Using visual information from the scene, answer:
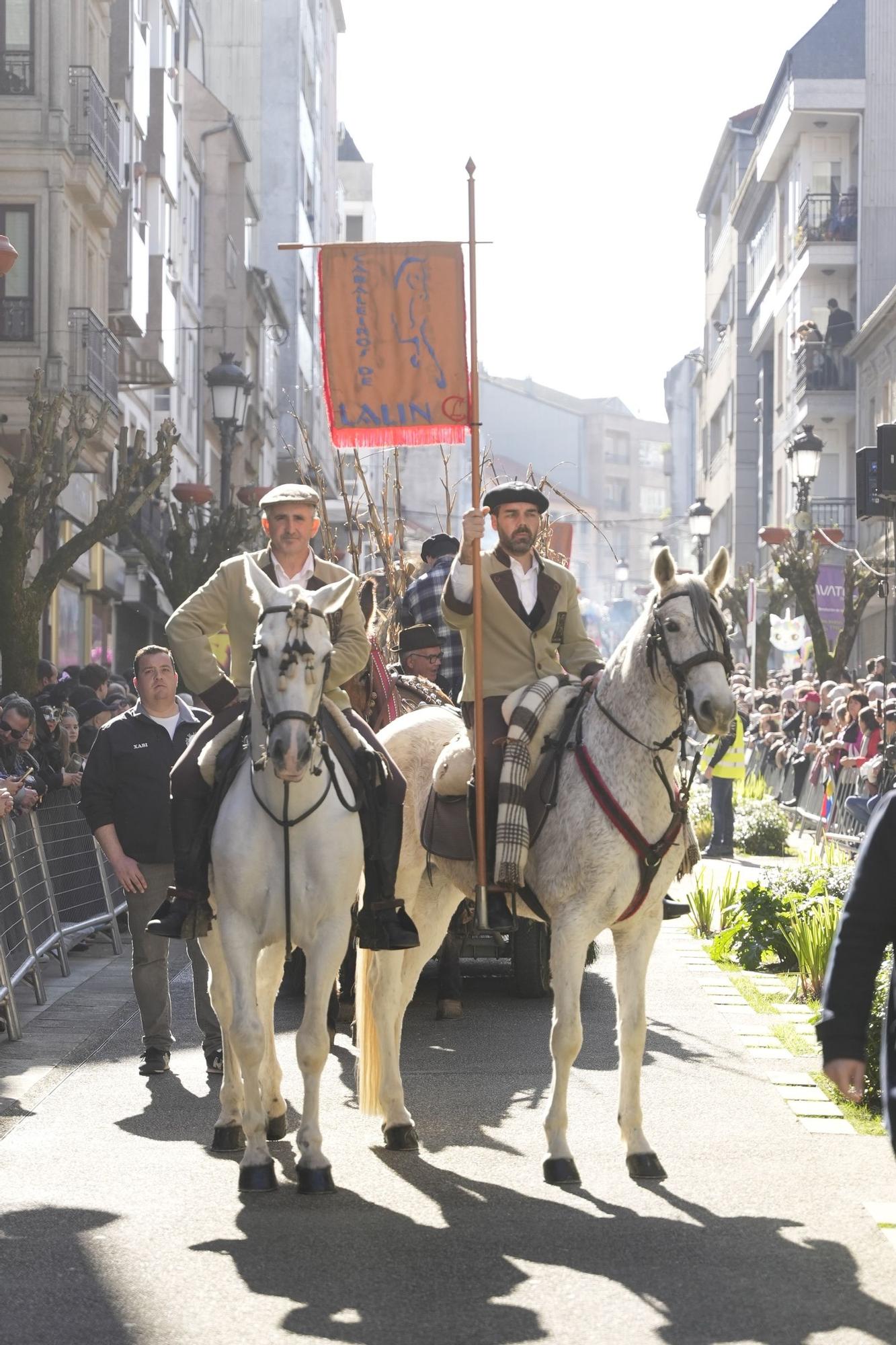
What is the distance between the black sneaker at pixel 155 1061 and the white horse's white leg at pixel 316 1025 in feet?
9.96

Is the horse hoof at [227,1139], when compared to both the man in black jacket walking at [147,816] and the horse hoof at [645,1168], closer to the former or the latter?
the horse hoof at [645,1168]

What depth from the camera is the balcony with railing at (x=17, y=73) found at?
31344 millimetres

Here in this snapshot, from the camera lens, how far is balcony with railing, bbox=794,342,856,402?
5469 cm

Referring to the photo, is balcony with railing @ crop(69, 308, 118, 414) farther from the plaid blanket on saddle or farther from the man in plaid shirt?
the plaid blanket on saddle

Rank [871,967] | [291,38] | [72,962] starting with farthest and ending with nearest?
1. [291,38]
2. [72,962]
3. [871,967]

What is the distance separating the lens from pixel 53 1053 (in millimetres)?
12000

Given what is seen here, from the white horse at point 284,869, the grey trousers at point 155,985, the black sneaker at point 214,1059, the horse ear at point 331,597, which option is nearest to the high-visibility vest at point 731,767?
the grey trousers at point 155,985

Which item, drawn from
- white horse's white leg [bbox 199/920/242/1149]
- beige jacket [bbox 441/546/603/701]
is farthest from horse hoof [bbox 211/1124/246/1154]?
beige jacket [bbox 441/546/603/701]

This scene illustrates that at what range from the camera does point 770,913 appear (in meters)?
15.3

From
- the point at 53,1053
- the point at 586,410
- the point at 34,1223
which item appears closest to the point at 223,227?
the point at 53,1053

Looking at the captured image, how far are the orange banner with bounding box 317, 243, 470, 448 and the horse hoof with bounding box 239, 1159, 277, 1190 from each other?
3.87 meters

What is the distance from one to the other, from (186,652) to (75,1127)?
2179 mm

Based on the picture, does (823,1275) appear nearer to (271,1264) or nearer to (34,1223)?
(271,1264)

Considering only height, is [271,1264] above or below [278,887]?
below
